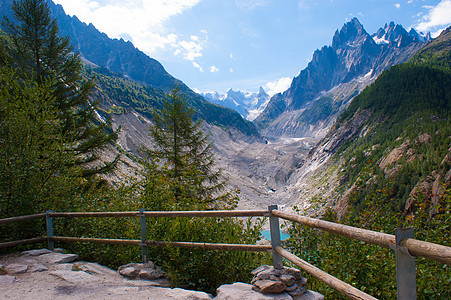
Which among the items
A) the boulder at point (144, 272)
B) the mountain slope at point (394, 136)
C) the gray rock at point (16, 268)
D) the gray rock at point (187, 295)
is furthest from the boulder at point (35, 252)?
the mountain slope at point (394, 136)

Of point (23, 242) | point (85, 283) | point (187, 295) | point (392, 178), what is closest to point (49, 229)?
point (23, 242)

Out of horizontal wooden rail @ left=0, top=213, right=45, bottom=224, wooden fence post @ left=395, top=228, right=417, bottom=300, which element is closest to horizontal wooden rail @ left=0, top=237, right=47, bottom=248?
horizontal wooden rail @ left=0, top=213, right=45, bottom=224

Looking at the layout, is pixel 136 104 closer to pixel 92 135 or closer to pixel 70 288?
pixel 92 135

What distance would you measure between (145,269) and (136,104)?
5999 inches

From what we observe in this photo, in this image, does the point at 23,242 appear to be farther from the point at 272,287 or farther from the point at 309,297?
the point at 309,297

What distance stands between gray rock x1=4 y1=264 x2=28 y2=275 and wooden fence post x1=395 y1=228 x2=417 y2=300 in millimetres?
6522

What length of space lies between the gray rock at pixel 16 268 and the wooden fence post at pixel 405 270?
652cm

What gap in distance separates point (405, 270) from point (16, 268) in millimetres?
6793

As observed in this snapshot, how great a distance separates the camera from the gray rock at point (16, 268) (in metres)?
5.30

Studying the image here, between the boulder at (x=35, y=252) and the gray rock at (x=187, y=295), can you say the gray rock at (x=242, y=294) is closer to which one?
the gray rock at (x=187, y=295)

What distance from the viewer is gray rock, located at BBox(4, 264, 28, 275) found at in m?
5.30

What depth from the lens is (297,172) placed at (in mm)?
162125

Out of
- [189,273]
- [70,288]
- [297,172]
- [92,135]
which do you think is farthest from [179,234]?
[297,172]

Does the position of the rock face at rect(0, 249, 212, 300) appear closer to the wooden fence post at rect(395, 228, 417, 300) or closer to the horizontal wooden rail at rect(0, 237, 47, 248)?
the horizontal wooden rail at rect(0, 237, 47, 248)
